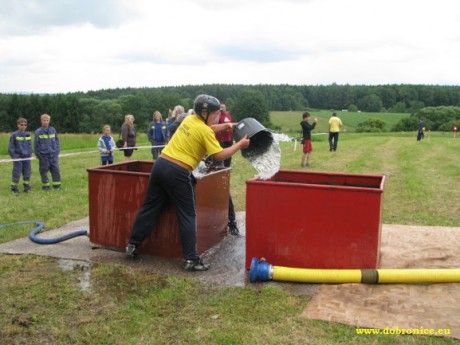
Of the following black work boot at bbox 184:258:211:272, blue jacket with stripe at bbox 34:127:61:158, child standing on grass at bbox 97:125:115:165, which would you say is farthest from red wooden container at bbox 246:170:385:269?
child standing on grass at bbox 97:125:115:165

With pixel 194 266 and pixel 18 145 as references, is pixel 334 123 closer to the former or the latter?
pixel 18 145

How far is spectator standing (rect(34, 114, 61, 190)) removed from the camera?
11.0 meters

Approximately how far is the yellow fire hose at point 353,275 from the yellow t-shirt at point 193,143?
1.36 m

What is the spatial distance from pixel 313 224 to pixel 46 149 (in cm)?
804

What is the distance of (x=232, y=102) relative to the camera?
73.9 meters

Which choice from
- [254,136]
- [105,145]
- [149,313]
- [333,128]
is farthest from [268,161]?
[333,128]

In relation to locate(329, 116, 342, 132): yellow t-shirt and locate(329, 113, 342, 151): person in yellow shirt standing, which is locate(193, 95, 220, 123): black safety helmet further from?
locate(329, 116, 342, 132): yellow t-shirt

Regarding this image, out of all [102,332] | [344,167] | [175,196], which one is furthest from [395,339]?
[344,167]

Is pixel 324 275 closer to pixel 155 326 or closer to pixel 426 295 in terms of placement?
pixel 426 295

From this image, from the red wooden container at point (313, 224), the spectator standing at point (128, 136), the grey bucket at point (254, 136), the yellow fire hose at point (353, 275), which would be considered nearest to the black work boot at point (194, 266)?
the red wooden container at point (313, 224)

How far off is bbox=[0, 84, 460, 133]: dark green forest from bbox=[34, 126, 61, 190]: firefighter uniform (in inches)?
2004

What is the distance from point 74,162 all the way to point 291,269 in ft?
48.3

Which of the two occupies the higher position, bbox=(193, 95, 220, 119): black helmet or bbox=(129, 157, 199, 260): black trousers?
bbox=(193, 95, 220, 119): black helmet

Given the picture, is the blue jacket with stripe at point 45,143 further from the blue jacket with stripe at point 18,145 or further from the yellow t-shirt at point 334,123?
the yellow t-shirt at point 334,123
